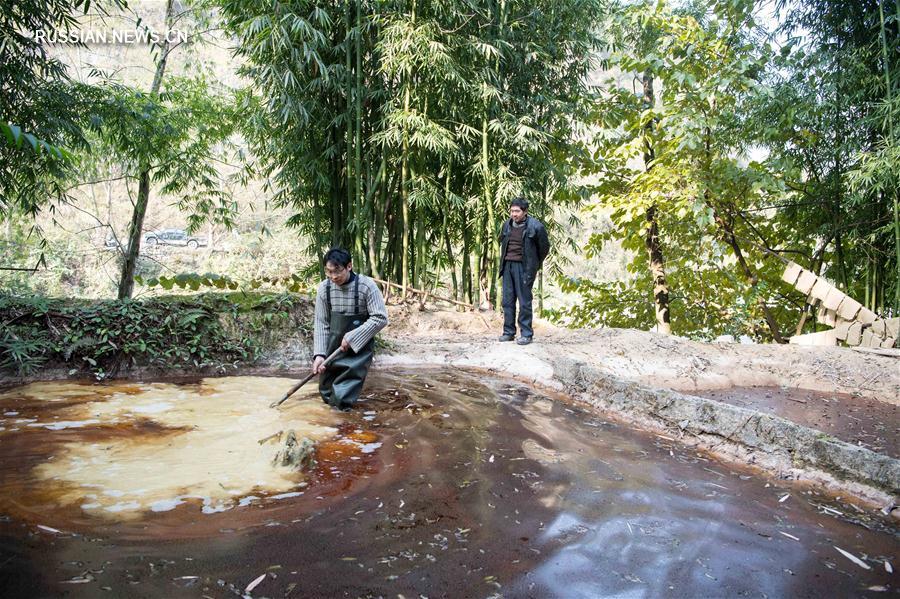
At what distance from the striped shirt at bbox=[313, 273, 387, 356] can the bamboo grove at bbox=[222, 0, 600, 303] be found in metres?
3.15

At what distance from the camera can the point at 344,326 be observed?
4.09m

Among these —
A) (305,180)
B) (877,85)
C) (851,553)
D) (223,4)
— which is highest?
(223,4)

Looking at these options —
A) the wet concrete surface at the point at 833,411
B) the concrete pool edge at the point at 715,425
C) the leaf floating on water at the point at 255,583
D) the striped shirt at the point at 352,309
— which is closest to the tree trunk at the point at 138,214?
the concrete pool edge at the point at 715,425

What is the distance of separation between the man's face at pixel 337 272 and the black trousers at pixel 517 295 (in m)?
2.29

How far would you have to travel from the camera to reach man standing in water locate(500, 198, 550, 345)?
5699 millimetres

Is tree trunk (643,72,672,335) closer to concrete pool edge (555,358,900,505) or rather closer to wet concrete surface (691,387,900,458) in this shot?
wet concrete surface (691,387,900,458)

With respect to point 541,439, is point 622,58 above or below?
above

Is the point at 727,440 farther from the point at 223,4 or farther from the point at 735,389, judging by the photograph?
the point at 223,4

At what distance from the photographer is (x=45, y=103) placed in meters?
5.10

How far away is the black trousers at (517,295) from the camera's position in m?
5.80

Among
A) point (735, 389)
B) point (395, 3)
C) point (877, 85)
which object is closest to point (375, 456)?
point (735, 389)

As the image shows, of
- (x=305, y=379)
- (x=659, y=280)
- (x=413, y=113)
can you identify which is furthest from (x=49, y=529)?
(x=659, y=280)

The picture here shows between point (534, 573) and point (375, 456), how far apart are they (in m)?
1.32

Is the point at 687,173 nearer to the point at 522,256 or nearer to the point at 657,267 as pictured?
the point at 657,267
